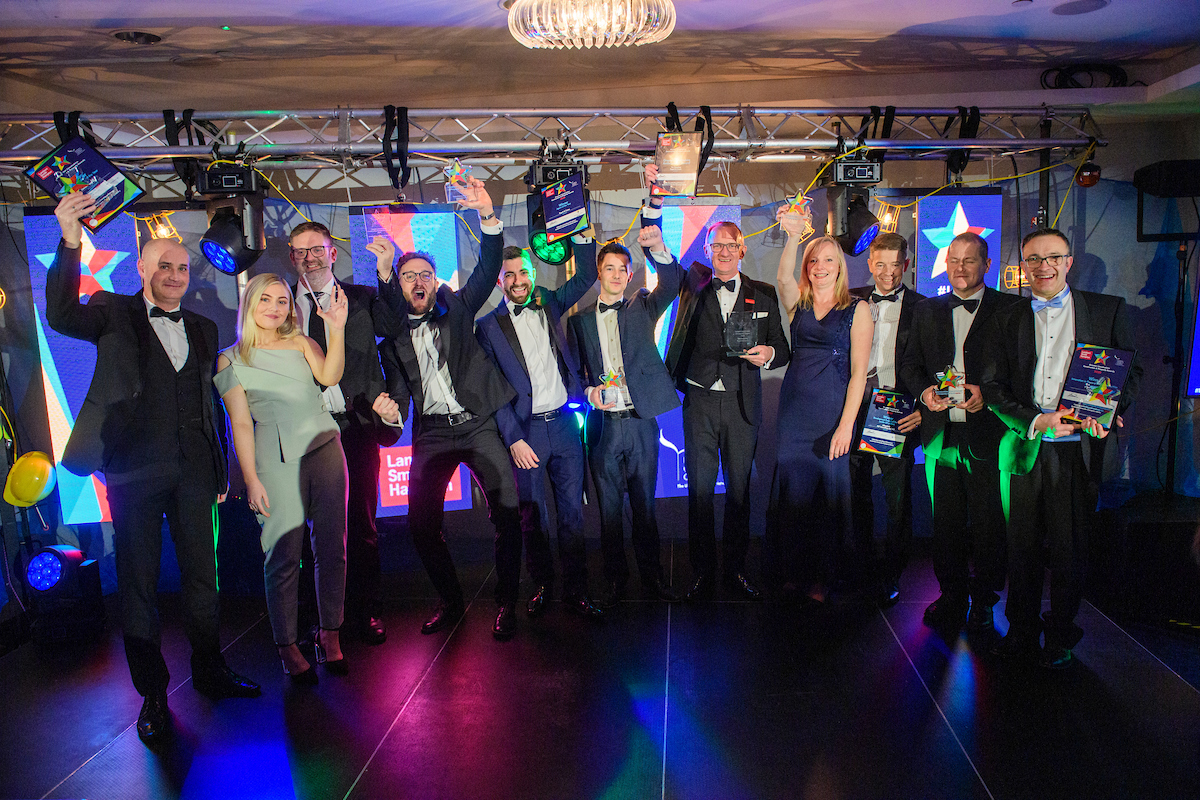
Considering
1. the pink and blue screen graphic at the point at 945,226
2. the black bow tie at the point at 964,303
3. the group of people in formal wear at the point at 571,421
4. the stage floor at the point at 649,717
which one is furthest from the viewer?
the pink and blue screen graphic at the point at 945,226

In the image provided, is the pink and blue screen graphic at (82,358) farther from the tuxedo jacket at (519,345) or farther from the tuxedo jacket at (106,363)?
the tuxedo jacket at (519,345)

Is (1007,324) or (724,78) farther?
(724,78)

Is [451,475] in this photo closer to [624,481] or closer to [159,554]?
[624,481]

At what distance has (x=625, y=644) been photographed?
356cm

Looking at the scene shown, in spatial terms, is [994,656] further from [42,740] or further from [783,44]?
[42,740]

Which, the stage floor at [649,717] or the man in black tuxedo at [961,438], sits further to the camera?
the man in black tuxedo at [961,438]

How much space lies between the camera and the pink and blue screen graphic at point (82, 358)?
4625 millimetres

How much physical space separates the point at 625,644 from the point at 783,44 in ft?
11.1

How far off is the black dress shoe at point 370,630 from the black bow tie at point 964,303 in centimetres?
310

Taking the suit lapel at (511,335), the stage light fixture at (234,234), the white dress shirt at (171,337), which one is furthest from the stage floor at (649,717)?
the stage light fixture at (234,234)

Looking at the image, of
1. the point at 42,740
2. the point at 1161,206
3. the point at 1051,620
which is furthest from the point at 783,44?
the point at 42,740

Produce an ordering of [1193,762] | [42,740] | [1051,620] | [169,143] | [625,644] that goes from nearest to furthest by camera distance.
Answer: [1193,762]
[42,740]
[1051,620]
[625,644]
[169,143]

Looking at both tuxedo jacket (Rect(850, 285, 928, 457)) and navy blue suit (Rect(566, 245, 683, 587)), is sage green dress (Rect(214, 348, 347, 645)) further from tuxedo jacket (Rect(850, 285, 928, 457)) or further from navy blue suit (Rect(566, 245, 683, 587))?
tuxedo jacket (Rect(850, 285, 928, 457))

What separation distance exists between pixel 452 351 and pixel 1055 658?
9.66 feet
